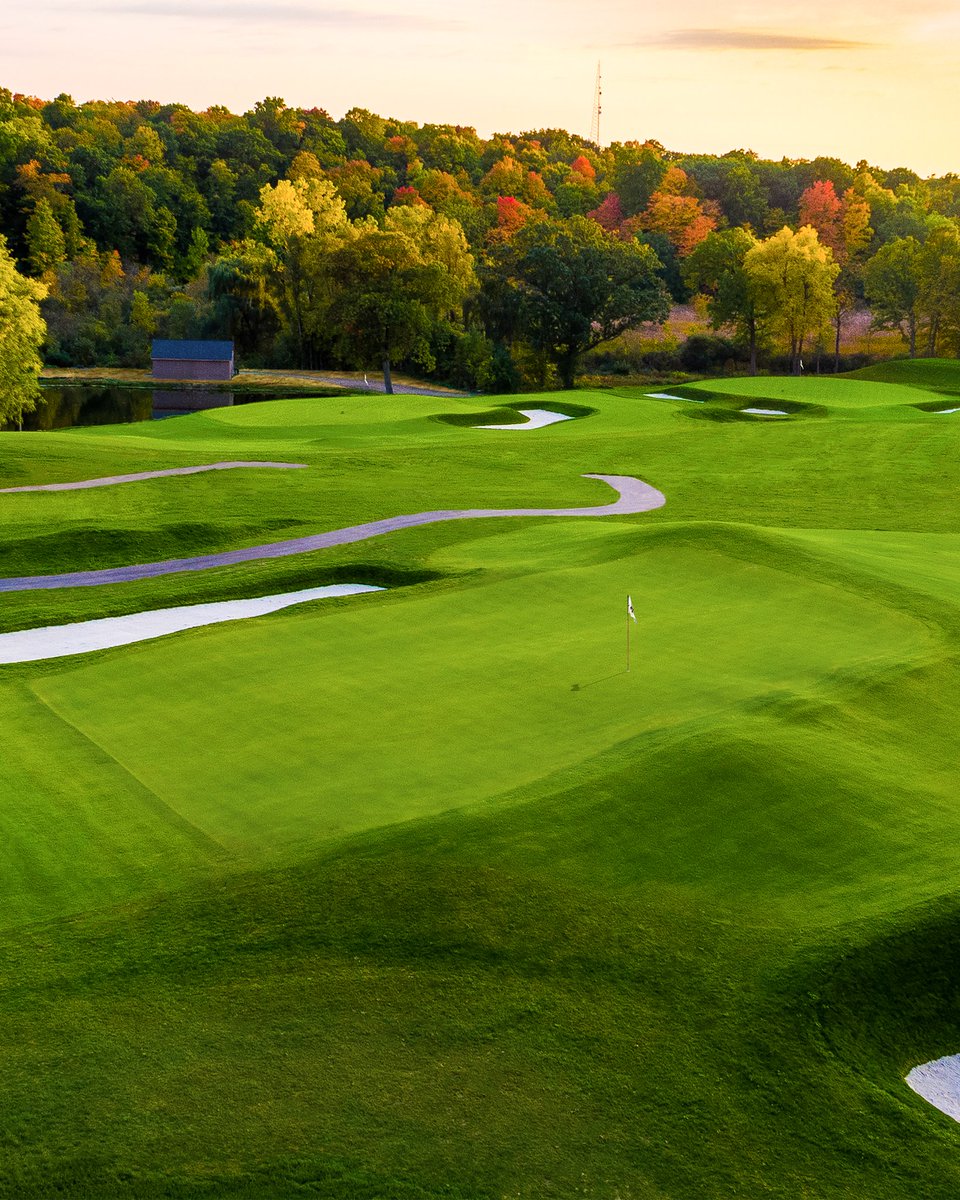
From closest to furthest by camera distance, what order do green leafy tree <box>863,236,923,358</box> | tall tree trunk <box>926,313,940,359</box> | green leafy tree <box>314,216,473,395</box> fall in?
green leafy tree <box>314,216,473,395</box>
green leafy tree <box>863,236,923,358</box>
tall tree trunk <box>926,313,940,359</box>

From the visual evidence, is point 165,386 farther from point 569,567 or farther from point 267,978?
point 267,978

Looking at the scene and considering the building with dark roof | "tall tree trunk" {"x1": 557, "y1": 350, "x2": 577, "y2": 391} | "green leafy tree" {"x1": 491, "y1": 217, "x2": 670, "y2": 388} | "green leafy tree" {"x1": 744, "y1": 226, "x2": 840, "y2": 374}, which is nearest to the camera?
"green leafy tree" {"x1": 491, "y1": 217, "x2": 670, "y2": 388}

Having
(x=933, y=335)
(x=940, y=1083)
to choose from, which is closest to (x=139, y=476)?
(x=940, y=1083)

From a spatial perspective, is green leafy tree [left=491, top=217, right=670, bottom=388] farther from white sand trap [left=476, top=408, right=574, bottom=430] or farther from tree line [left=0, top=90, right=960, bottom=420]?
white sand trap [left=476, top=408, right=574, bottom=430]

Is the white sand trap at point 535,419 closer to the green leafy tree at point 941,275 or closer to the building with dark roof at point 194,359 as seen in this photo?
the building with dark roof at point 194,359

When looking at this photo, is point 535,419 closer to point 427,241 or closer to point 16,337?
point 16,337

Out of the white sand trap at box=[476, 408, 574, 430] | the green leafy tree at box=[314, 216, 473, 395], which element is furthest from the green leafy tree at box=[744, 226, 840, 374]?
the white sand trap at box=[476, 408, 574, 430]

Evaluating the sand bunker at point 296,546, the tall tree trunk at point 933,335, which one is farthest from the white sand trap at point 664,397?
the sand bunker at point 296,546
